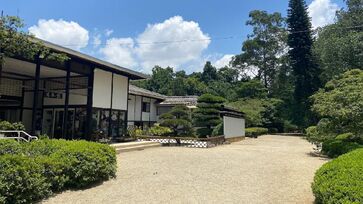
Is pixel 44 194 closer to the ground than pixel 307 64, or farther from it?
closer to the ground

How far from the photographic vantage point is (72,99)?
16594 mm

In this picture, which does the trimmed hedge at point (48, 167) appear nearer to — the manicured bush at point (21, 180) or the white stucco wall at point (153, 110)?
the manicured bush at point (21, 180)

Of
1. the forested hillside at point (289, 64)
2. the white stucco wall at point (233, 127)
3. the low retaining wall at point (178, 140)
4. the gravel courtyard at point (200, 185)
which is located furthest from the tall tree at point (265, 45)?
the gravel courtyard at point (200, 185)

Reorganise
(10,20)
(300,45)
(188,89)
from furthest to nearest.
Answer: (188,89), (300,45), (10,20)

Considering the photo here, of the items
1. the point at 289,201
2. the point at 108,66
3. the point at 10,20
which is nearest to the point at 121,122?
the point at 108,66

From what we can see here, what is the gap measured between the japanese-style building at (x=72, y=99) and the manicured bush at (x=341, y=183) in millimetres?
11676

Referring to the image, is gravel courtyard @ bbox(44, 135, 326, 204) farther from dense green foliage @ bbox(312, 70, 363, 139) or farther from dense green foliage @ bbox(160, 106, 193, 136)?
dense green foliage @ bbox(160, 106, 193, 136)

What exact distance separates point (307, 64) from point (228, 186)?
34.0 m

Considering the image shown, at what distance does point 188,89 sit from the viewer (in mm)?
51750

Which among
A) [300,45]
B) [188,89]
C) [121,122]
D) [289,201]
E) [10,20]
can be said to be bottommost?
[289,201]

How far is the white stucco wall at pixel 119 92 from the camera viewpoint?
1755cm

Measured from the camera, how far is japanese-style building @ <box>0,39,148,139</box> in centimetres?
1555

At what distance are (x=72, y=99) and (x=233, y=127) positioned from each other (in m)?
12.7

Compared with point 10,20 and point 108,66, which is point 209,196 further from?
point 108,66
